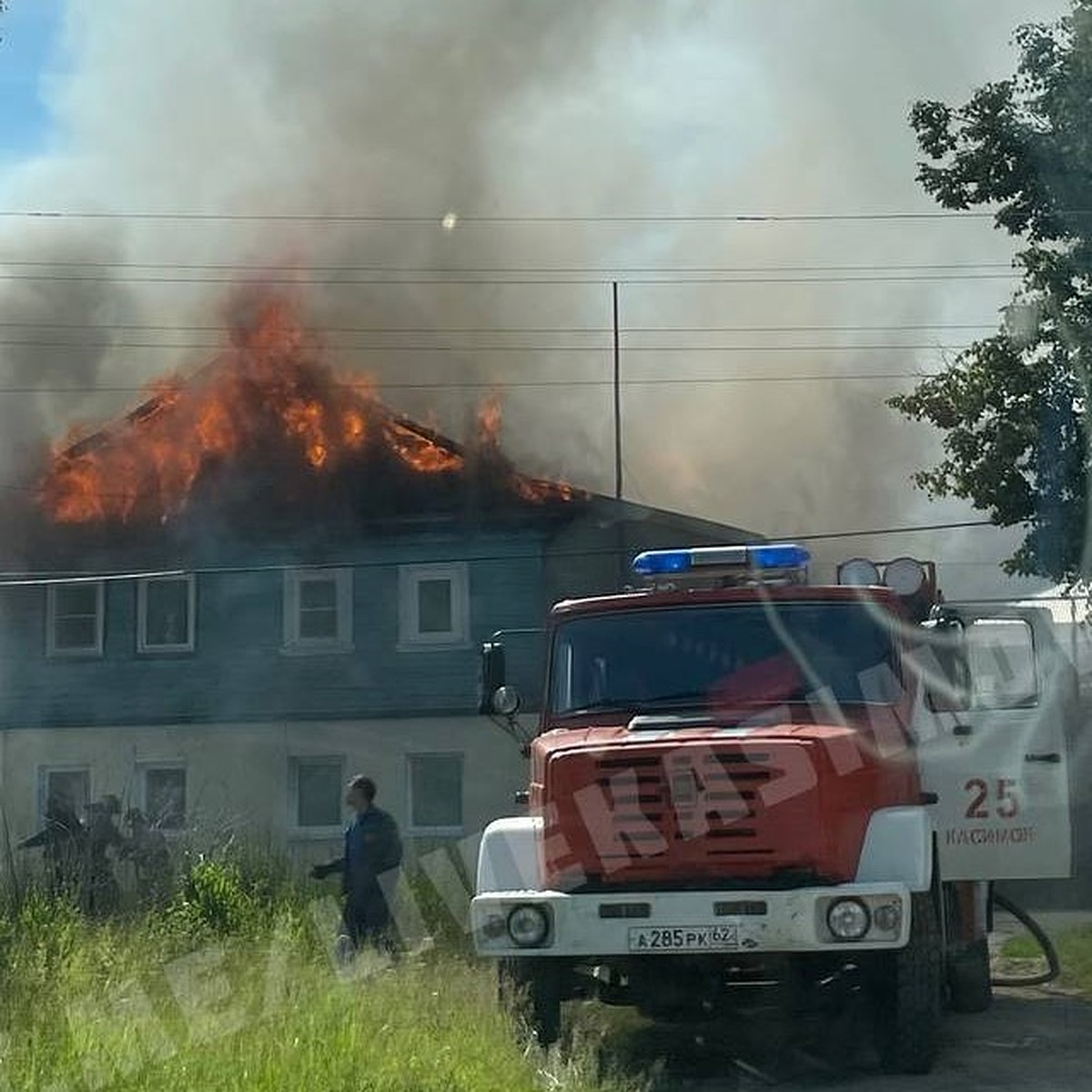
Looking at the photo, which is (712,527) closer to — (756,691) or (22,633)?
(22,633)

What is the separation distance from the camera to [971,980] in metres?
10.4

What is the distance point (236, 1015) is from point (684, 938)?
2.03 meters

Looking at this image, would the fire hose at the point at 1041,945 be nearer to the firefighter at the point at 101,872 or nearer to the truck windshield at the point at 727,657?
the truck windshield at the point at 727,657

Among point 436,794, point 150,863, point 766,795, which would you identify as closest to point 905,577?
point 766,795

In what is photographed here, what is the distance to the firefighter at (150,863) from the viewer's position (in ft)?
41.6

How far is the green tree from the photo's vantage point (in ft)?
62.3

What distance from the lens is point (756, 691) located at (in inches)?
349

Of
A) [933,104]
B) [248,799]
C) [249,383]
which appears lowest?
[248,799]

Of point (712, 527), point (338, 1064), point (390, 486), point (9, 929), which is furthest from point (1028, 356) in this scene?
point (338, 1064)

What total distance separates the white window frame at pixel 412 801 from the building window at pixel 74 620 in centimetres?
534

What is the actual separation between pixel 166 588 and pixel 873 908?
A: 20908 millimetres

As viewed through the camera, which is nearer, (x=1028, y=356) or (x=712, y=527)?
(x=1028, y=356)

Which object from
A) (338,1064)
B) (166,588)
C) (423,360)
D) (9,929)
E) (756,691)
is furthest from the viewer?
(166,588)

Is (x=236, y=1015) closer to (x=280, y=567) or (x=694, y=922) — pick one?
(x=694, y=922)
